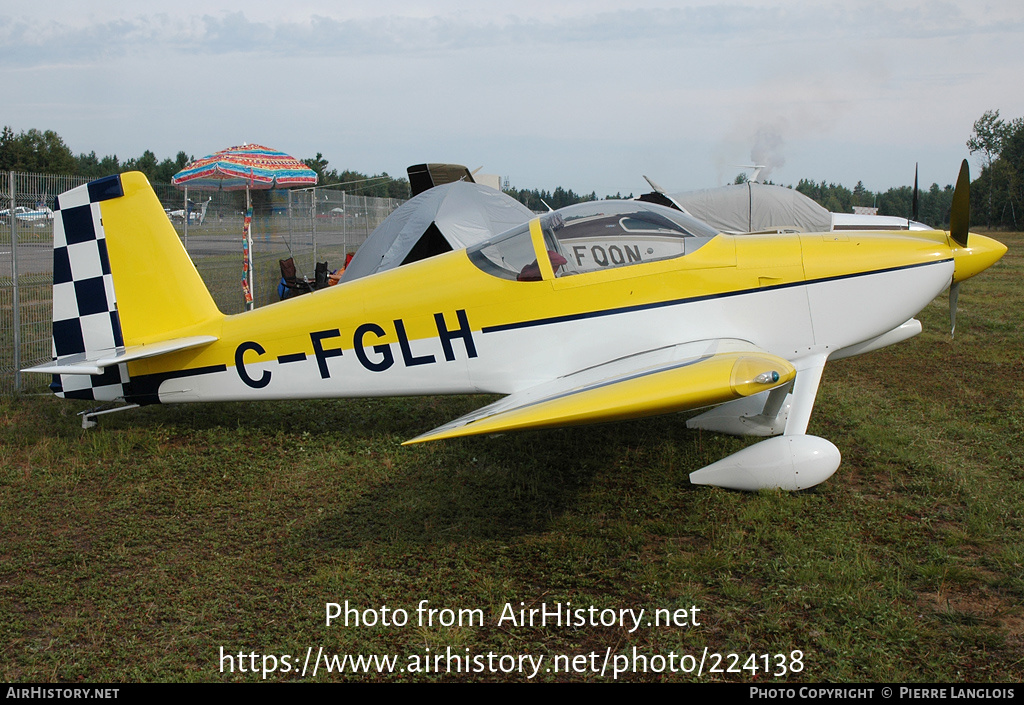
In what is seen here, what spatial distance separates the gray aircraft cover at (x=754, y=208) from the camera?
1652 cm

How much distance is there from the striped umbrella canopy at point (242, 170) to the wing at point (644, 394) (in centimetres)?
1036

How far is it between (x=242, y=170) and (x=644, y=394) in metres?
11.6

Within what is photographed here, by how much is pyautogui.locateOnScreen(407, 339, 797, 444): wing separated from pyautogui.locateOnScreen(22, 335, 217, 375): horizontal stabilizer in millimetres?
2541

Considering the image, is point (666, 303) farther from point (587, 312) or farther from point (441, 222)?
point (441, 222)

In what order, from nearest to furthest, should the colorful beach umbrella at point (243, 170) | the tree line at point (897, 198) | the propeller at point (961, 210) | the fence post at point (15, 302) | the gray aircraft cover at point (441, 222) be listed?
the propeller at point (961, 210) < the fence post at point (15, 302) < the gray aircraft cover at point (441, 222) < the colorful beach umbrella at point (243, 170) < the tree line at point (897, 198)

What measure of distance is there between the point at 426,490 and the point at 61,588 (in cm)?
204

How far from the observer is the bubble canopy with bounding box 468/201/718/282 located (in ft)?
16.0

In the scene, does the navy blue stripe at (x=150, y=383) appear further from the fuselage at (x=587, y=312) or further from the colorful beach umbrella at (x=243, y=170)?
the colorful beach umbrella at (x=243, y=170)

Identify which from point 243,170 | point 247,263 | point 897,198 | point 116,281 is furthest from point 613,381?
point 897,198

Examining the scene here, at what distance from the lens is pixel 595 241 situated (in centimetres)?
489

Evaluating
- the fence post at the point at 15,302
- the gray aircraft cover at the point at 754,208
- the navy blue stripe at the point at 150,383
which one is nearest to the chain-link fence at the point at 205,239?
the fence post at the point at 15,302

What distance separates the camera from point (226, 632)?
3.22 m

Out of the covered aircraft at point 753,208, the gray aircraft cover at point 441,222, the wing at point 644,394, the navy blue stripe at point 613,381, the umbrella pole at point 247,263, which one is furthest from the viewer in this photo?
the covered aircraft at point 753,208

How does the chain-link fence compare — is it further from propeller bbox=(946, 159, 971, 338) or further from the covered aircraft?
the covered aircraft
